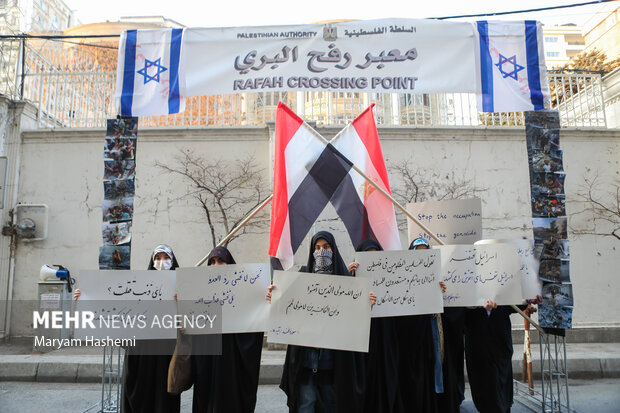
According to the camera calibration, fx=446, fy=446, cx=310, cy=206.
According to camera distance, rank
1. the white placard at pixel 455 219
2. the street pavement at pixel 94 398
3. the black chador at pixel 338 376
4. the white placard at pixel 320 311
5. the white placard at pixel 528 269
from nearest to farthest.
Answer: the white placard at pixel 320 311 → the black chador at pixel 338 376 → the white placard at pixel 528 269 → the white placard at pixel 455 219 → the street pavement at pixel 94 398

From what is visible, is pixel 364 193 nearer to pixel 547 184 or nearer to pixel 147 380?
pixel 547 184

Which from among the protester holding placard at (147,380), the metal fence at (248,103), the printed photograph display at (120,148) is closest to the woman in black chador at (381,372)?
the protester holding placard at (147,380)

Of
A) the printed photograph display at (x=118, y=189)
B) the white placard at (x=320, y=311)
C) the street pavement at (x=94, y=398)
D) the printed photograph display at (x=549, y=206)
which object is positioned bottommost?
the street pavement at (x=94, y=398)

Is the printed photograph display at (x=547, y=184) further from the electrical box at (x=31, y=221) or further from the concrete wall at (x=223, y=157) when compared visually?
the electrical box at (x=31, y=221)

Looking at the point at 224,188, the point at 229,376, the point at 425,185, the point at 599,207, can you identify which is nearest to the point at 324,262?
the point at 229,376

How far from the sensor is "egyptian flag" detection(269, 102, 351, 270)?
4.03 meters

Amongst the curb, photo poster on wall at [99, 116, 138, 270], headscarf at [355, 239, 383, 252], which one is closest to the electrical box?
the curb

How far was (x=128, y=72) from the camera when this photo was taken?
15.9 feet

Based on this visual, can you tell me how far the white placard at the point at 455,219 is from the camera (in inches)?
180

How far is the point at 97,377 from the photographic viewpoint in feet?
21.4

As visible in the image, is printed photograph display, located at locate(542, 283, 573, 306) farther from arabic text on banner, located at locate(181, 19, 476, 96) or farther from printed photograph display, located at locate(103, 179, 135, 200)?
printed photograph display, located at locate(103, 179, 135, 200)

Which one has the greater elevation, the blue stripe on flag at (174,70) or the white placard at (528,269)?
the blue stripe on flag at (174,70)

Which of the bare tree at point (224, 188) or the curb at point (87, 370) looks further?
the bare tree at point (224, 188)

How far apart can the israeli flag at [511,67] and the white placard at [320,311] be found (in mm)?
2726
